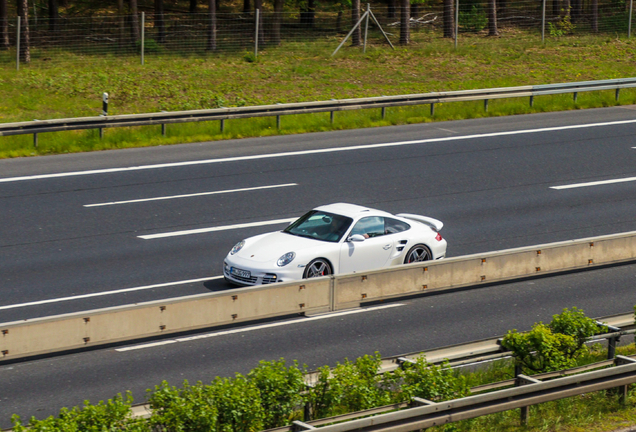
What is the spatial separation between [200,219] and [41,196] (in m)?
3.66

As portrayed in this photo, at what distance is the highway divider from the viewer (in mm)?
8742

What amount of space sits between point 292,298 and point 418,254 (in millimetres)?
4848

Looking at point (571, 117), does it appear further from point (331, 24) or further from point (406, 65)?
point (331, 24)

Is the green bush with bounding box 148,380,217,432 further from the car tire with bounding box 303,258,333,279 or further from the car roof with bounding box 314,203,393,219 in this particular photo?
the car roof with bounding box 314,203,393,219

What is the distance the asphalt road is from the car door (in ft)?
2.98

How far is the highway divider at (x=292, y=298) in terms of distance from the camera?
28.7ft

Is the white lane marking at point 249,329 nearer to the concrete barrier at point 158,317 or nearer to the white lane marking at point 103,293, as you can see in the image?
the white lane marking at point 103,293

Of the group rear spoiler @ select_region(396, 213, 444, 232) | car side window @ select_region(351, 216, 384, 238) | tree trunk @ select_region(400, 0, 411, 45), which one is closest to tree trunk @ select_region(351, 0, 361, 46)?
tree trunk @ select_region(400, 0, 411, 45)

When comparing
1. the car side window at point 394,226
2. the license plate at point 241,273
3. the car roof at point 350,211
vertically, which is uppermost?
the car roof at point 350,211

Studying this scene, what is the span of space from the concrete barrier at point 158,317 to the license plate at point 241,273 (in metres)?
2.98

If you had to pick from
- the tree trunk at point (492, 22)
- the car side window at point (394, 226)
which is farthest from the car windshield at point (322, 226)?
the tree trunk at point (492, 22)

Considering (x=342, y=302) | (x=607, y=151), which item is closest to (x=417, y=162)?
(x=607, y=151)

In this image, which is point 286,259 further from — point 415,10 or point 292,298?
point 415,10

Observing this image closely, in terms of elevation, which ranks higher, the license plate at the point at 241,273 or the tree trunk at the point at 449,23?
the tree trunk at the point at 449,23
